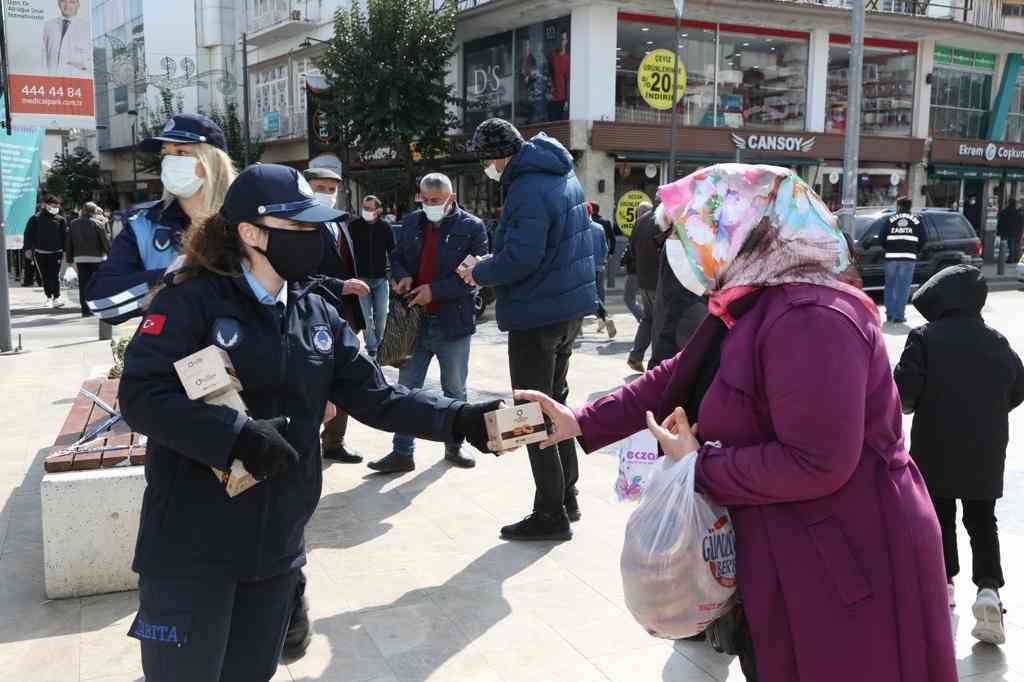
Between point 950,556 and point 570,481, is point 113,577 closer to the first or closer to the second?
point 570,481

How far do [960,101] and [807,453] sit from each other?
98.5ft

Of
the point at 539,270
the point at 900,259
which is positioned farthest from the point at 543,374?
the point at 900,259

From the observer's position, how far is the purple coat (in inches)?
76.7

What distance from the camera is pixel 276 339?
236 cm

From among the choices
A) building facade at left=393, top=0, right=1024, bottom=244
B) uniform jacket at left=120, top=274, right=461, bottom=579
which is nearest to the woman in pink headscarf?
uniform jacket at left=120, top=274, right=461, bottom=579

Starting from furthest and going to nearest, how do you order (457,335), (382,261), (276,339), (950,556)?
(382,261) < (457,335) < (950,556) < (276,339)

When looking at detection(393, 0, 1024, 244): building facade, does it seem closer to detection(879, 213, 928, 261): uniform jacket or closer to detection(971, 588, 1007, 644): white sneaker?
detection(879, 213, 928, 261): uniform jacket

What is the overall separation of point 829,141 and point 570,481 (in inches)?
860

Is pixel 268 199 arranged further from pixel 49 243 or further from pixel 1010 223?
pixel 1010 223

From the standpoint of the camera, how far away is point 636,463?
312cm

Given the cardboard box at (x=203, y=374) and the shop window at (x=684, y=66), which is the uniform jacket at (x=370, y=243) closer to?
the cardboard box at (x=203, y=374)

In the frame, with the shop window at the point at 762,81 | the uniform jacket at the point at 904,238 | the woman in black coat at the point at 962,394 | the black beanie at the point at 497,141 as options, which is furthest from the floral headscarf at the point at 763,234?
the shop window at the point at 762,81

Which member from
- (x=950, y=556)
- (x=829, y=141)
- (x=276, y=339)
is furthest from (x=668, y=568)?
(x=829, y=141)

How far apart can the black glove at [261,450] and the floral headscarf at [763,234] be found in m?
1.10
